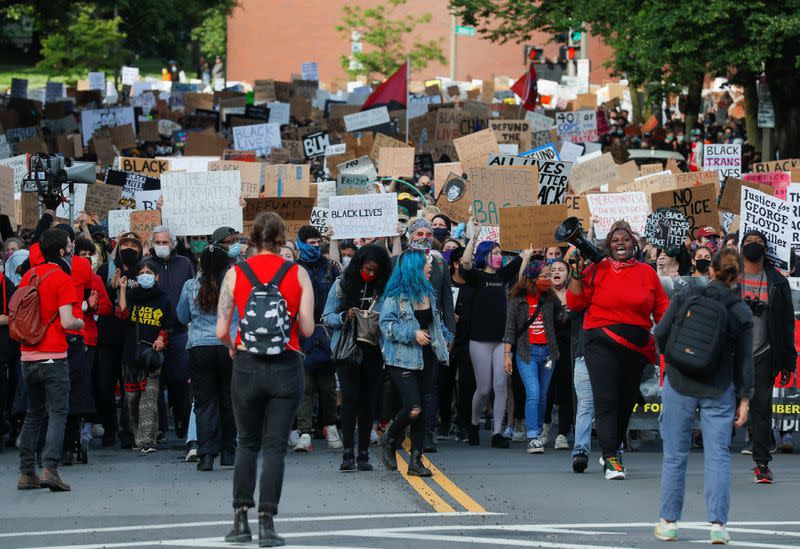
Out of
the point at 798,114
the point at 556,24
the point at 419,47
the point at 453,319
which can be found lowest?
the point at 453,319

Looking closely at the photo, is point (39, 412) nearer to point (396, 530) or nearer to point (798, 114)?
point (396, 530)

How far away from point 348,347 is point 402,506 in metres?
1.79

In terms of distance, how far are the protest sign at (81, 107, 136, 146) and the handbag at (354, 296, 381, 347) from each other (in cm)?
2006

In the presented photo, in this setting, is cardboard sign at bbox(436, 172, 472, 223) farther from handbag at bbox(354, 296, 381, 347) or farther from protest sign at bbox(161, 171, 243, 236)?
handbag at bbox(354, 296, 381, 347)

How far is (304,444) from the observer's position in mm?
12578

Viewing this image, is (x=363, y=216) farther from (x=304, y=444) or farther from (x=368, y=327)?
(x=368, y=327)

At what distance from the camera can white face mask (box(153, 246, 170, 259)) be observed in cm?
1298

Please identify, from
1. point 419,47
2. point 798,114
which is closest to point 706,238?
point 798,114

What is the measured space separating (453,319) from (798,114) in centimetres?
2165

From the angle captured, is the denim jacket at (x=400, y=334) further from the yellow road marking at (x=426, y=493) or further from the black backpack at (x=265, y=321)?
the black backpack at (x=265, y=321)

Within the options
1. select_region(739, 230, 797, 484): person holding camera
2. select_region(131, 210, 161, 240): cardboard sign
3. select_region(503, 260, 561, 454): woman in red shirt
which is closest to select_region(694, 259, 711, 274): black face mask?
select_region(503, 260, 561, 454): woman in red shirt

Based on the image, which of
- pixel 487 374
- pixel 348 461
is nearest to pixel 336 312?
pixel 348 461

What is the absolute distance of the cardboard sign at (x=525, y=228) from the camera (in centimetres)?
1384

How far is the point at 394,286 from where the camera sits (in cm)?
1099
